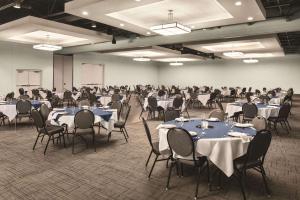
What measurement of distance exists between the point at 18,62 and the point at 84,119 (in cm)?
1097

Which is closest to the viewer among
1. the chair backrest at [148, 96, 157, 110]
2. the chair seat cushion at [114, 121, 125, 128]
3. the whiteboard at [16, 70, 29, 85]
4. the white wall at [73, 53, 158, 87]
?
the chair seat cushion at [114, 121, 125, 128]

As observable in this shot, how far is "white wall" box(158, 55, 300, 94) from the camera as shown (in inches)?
800

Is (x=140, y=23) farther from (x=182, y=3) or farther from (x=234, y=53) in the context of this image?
(x=234, y=53)

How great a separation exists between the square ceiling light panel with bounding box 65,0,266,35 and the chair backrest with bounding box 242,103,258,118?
2.54m

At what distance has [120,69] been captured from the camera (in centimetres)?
2092

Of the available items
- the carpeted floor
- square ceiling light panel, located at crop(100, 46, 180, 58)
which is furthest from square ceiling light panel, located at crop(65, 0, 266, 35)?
square ceiling light panel, located at crop(100, 46, 180, 58)

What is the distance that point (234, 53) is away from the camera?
1242 centimetres

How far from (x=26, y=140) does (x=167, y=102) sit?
5.07 m

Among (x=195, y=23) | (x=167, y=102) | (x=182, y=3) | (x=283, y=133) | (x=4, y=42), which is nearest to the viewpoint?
(x=182, y=3)

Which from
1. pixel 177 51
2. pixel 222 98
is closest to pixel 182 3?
pixel 177 51

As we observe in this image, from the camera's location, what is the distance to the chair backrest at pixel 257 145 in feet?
10.3

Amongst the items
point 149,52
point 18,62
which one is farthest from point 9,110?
point 149,52

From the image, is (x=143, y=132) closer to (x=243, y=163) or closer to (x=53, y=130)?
(x=53, y=130)

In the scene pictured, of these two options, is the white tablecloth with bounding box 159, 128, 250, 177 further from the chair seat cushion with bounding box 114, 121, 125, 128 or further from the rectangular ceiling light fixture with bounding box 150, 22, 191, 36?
the rectangular ceiling light fixture with bounding box 150, 22, 191, 36
